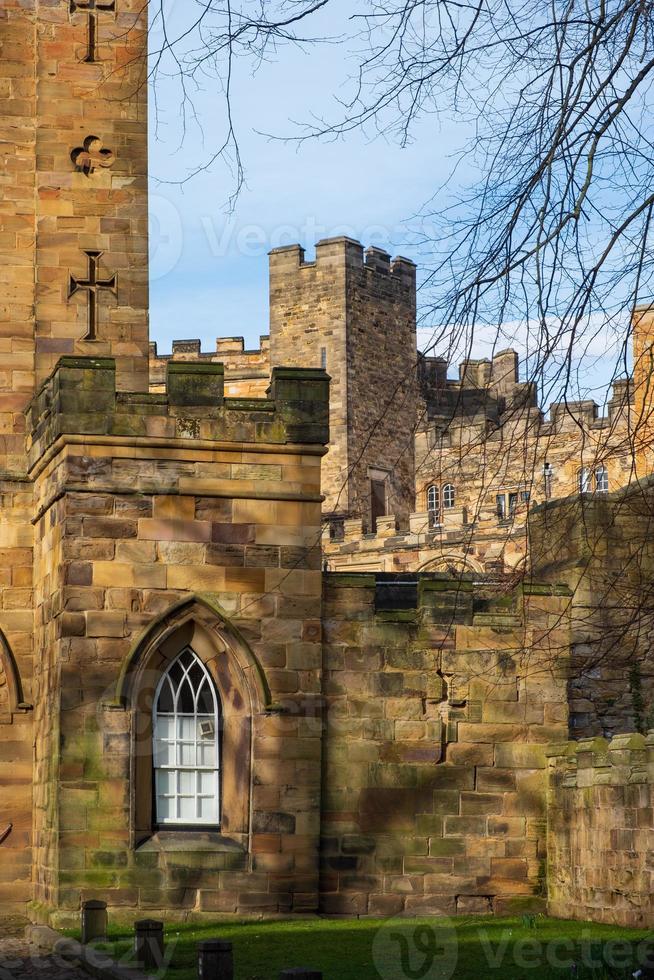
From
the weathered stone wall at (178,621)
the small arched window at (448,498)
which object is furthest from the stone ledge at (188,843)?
the small arched window at (448,498)

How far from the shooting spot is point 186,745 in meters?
15.8

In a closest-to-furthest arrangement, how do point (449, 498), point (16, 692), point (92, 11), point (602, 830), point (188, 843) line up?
point (602, 830)
point (188, 843)
point (16, 692)
point (92, 11)
point (449, 498)

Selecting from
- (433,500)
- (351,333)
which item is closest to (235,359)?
(351,333)

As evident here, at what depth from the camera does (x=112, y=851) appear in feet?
49.4

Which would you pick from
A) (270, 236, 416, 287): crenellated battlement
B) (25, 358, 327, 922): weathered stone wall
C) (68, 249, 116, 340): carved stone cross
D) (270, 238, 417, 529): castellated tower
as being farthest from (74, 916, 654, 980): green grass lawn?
(270, 236, 416, 287): crenellated battlement

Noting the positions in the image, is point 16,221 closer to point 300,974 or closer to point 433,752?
point 433,752

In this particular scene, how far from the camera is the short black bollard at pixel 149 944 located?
1195 cm

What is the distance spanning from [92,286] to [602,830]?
7321 mm

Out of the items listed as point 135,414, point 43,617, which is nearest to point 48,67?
point 135,414

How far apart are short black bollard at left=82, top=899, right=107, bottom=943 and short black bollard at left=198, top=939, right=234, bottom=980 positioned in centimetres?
372

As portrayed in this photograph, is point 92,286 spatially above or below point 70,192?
below

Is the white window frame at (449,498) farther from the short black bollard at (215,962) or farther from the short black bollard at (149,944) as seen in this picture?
the short black bollard at (215,962)

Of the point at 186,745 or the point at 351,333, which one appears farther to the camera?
the point at 351,333

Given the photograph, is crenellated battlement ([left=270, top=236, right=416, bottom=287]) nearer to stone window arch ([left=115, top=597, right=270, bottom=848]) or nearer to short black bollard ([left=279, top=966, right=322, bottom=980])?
stone window arch ([left=115, top=597, right=270, bottom=848])
